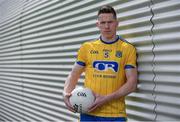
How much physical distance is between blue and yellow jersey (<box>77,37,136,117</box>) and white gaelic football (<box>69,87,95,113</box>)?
12cm

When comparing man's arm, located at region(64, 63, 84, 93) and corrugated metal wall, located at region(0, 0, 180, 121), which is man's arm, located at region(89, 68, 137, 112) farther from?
man's arm, located at region(64, 63, 84, 93)

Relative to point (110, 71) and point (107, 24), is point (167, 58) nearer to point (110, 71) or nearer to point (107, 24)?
point (110, 71)

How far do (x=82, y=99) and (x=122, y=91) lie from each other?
487mm

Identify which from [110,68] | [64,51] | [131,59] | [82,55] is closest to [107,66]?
[110,68]

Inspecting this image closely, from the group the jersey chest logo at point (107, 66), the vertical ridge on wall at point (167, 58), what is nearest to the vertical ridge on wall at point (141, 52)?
the vertical ridge on wall at point (167, 58)

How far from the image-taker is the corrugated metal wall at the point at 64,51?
414 centimetres

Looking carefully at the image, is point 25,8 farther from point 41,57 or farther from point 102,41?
point 102,41

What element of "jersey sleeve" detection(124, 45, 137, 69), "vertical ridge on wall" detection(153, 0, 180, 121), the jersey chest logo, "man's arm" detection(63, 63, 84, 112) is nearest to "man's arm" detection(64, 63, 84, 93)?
"man's arm" detection(63, 63, 84, 112)

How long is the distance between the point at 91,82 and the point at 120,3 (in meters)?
1.28

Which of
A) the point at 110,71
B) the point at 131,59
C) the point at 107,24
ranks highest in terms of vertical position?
the point at 107,24

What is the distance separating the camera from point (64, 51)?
700 centimetres

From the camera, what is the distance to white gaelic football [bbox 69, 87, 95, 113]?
430 centimetres

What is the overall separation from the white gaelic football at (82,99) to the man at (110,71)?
65 mm

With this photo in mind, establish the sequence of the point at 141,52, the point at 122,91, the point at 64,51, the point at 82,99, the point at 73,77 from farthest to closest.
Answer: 1. the point at 64,51
2. the point at 73,77
3. the point at 141,52
4. the point at 82,99
5. the point at 122,91
